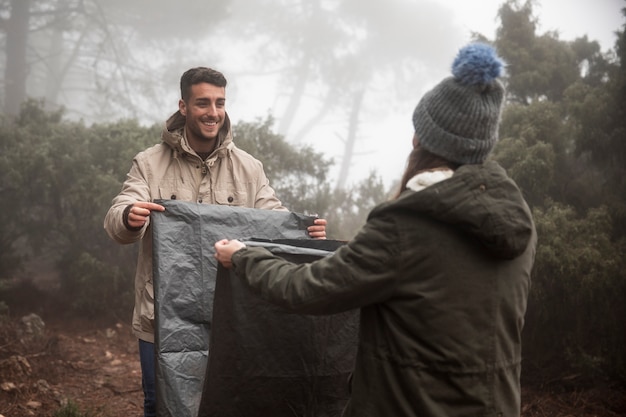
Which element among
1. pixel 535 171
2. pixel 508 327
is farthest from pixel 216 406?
pixel 535 171

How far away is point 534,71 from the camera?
22.8 ft

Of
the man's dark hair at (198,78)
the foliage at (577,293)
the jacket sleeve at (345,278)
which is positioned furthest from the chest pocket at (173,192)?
the foliage at (577,293)

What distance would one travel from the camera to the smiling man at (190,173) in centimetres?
315

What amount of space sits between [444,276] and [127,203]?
6.25 ft

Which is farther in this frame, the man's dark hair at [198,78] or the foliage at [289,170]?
the foliage at [289,170]

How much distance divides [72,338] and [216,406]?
4.76 m

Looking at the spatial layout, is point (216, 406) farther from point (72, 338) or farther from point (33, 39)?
point (33, 39)

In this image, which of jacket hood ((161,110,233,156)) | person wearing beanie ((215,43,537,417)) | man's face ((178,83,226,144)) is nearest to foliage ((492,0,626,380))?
jacket hood ((161,110,233,156))

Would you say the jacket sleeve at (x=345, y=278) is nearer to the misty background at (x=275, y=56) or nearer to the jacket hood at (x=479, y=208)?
the jacket hood at (x=479, y=208)

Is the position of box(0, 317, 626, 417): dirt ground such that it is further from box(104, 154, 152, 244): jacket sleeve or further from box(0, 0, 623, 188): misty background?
box(0, 0, 623, 188): misty background

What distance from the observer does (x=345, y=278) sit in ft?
5.98

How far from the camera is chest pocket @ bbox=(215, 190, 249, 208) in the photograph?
3.42m

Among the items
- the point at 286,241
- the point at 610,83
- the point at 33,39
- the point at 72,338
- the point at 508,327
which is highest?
the point at 33,39

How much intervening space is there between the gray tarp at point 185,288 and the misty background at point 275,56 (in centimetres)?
1189
